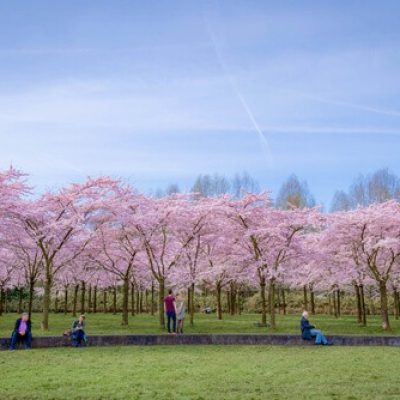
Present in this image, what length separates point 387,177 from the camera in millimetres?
60562

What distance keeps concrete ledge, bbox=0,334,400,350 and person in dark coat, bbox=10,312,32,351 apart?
0.43 metres

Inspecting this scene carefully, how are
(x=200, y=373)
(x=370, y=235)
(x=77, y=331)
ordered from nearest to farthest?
(x=200, y=373), (x=77, y=331), (x=370, y=235)

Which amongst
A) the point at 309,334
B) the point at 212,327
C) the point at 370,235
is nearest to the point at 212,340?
the point at 309,334

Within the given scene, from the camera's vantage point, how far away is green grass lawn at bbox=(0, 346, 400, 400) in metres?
10.2

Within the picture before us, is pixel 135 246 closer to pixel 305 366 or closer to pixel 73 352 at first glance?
pixel 73 352

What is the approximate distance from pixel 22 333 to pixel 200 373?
7871 mm

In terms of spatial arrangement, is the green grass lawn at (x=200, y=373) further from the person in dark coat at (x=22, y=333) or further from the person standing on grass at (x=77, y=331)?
the person in dark coat at (x=22, y=333)

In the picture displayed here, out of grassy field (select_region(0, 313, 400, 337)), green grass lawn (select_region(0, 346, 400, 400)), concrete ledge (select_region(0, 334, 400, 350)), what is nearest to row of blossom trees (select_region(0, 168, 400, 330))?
grassy field (select_region(0, 313, 400, 337))

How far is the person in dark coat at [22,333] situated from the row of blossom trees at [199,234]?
283 inches

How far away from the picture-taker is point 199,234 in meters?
30.4

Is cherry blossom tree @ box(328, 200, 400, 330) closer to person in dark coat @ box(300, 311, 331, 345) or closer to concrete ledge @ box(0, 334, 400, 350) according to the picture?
concrete ledge @ box(0, 334, 400, 350)

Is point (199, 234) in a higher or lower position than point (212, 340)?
higher

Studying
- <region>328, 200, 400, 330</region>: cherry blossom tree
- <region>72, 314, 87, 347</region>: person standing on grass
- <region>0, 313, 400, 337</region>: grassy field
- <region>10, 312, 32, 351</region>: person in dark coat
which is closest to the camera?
<region>10, 312, 32, 351</region>: person in dark coat

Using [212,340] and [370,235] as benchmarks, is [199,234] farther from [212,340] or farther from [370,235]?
[212,340]
